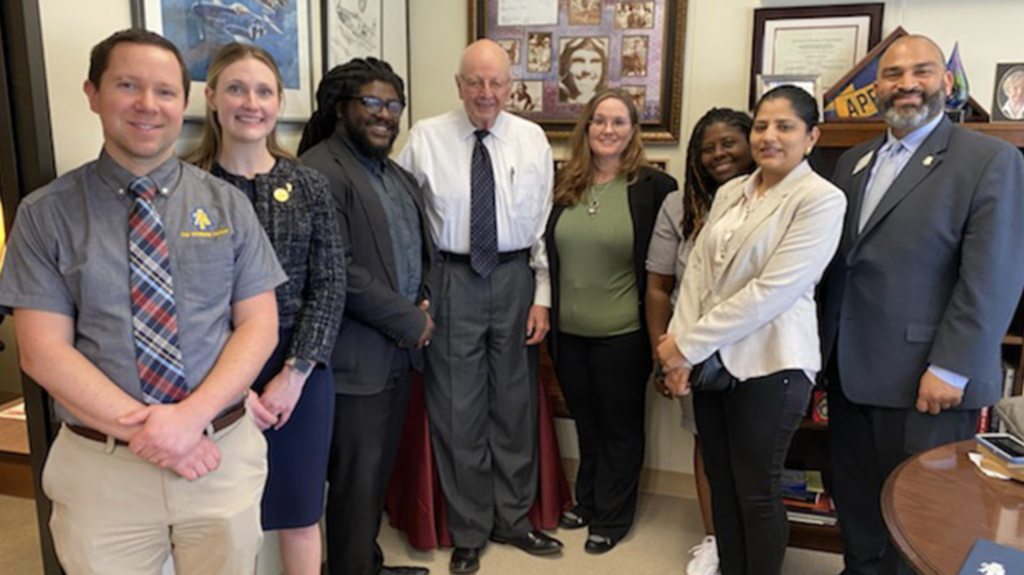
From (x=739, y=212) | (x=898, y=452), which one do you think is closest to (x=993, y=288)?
(x=898, y=452)

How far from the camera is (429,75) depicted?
3.13 meters

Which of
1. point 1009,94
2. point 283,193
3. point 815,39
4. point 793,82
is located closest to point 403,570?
point 283,193

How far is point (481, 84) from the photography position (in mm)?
2270

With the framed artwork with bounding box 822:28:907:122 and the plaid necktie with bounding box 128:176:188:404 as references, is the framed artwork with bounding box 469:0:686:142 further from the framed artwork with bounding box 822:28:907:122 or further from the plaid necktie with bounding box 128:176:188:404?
the plaid necktie with bounding box 128:176:188:404

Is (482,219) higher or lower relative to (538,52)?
lower

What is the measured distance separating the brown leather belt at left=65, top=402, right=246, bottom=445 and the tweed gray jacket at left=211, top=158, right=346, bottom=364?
0.23 m

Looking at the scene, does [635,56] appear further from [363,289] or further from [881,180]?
[363,289]

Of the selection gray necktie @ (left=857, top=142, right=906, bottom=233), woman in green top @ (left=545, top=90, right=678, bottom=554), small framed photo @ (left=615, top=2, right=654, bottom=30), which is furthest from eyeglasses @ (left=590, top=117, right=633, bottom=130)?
gray necktie @ (left=857, top=142, right=906, bottom=233)

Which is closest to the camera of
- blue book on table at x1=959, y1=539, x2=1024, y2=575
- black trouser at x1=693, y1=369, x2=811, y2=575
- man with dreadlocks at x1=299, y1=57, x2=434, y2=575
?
blue book on table at x1=959, y1=539, x2=1024, y2=575

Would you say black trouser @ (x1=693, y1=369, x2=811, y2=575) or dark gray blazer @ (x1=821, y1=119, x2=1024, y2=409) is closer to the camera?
dark gray blazer @ (x1=821, y1=119, x2=1024, y2=409)

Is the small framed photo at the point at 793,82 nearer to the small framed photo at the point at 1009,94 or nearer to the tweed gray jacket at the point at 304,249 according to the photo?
the small framed photo at the point at 1009,94

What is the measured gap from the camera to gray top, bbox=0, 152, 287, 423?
1226 mm

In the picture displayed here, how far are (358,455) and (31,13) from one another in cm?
130

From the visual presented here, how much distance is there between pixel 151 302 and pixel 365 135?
2.88 feet
